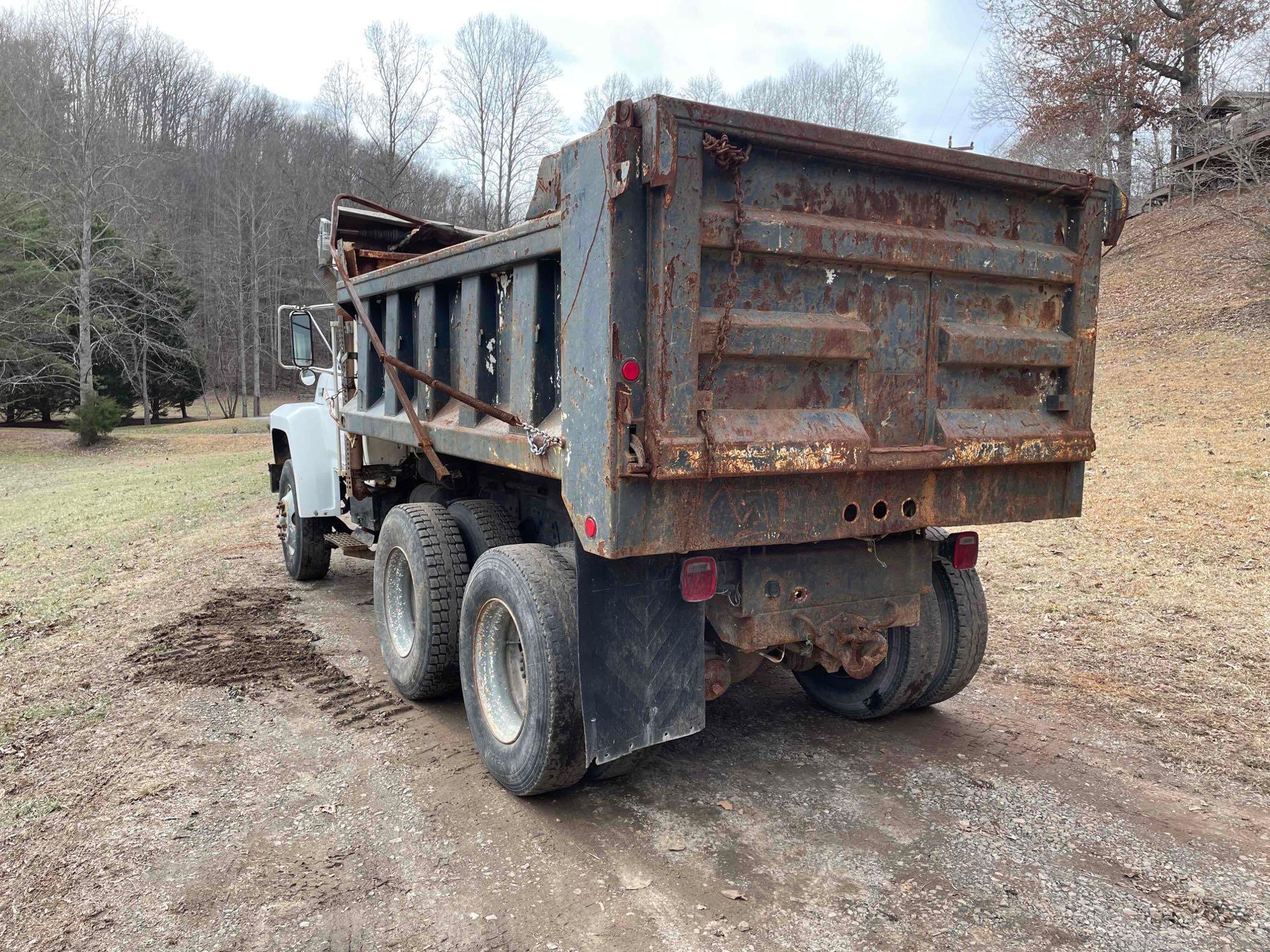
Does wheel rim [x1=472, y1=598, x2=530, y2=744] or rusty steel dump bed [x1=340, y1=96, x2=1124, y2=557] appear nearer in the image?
rusty steel dump bed [x1=340, y1=96, x2=1124, y2=557]

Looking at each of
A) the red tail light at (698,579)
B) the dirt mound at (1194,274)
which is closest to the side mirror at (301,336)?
the red tail light at (698,579)

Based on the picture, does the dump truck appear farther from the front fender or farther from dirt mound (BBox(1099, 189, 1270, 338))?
dirt mound (BBox(1099, 189, 1270, 338))

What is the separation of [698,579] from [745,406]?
0.67 m

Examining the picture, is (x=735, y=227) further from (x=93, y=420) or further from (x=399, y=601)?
(x=93, y=420)

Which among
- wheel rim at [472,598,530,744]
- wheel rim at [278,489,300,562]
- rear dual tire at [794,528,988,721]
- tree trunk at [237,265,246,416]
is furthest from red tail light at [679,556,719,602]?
tree trunk at [237,265,246,416]

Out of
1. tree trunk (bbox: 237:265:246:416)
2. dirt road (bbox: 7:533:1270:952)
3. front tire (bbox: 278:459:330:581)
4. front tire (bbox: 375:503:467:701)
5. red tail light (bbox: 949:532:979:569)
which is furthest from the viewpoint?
tree trunk (bbox: 237:265:246:416)

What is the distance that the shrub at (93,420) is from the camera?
22.8 metres

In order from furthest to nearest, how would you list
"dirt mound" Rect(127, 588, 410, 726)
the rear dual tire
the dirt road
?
1. "dirt mound" Rect(127, 588, 410, 726)
2. the rear dual tire
3. the dirt road

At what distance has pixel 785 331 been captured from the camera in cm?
310

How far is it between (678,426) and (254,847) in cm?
223

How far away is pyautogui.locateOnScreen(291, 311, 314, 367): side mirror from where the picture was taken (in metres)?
6.70

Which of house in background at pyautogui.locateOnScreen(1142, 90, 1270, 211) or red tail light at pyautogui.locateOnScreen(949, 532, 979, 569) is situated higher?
house in background at pyautogui.locateOnScreen(1142, 90, 1270, 211)

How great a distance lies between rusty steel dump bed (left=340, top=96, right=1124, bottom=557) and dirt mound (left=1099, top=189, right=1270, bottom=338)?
52.1 feet

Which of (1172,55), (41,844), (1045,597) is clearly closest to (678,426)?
(41,844)
